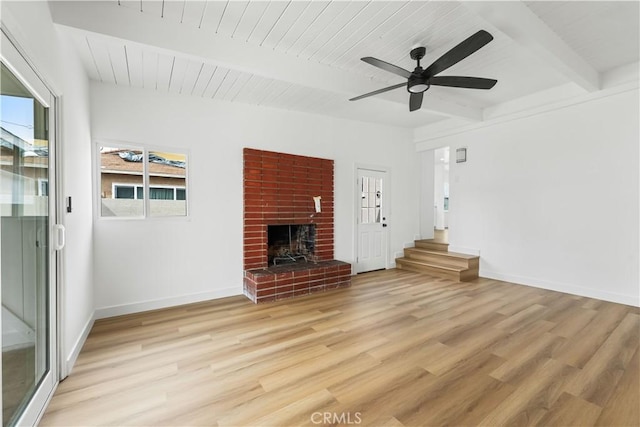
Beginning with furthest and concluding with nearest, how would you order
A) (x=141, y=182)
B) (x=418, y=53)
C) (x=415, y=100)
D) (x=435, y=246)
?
(x=435, y=246) < (x=141, y=182) < (x=415, y=100) < (x=418, y=53)

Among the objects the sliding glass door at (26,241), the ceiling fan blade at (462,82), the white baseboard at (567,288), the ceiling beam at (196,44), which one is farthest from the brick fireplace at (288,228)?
the white baseboard at (567,288)

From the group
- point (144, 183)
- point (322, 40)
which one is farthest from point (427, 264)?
point (144, 183)

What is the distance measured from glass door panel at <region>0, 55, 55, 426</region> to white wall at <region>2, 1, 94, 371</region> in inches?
7.2

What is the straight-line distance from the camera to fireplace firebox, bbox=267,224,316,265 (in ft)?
14.7

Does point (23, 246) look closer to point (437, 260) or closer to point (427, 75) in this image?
point (427, 75)

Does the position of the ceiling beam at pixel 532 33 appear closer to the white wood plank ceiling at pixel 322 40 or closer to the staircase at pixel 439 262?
the white wood plank ceiling at pixel 322 40

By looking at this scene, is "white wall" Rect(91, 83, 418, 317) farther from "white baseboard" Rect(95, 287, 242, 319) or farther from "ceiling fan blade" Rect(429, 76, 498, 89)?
"ceiling fan blade" Rect(429, 76, 498, 89)

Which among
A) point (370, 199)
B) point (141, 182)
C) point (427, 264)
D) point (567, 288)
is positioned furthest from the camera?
point (370, 199)

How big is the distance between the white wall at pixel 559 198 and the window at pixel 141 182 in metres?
4.98

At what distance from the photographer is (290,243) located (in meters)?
4.71

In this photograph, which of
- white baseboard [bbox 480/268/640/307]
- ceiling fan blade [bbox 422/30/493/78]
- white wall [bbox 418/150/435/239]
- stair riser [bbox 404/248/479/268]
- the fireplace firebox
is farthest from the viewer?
white wall [bbox 418/150/435/239]

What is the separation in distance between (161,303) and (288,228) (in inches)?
81.9

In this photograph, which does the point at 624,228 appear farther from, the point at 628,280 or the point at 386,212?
the point at 386,212

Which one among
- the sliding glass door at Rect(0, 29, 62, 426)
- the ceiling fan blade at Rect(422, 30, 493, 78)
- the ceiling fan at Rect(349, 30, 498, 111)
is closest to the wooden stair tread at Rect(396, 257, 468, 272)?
the ceiling fan at Rect(349, 30, 498, 111)
